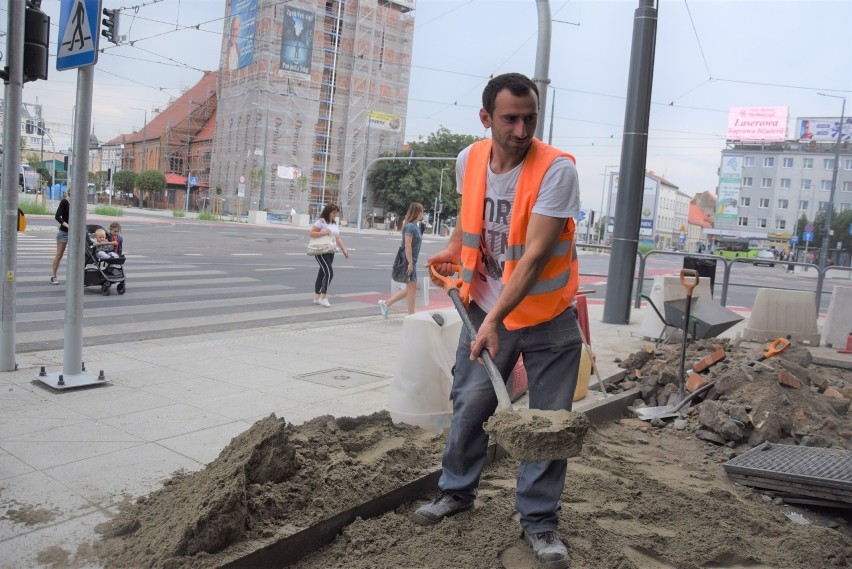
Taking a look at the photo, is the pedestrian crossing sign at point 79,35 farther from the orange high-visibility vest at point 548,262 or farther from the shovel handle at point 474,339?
the orange high-visibility vest at point 548,262

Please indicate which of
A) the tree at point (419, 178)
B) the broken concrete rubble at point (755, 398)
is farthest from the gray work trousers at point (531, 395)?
the tree at point (419, 178)

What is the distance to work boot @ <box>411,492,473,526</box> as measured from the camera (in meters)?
3.14

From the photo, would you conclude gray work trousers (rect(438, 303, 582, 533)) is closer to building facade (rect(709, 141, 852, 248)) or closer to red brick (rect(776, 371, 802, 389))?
red brick (rect(776, 371, 802, 389))

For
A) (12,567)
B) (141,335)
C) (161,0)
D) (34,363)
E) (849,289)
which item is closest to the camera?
(12,567)

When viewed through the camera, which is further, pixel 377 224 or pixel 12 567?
pixel 377 224

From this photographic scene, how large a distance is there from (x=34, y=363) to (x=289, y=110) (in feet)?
181

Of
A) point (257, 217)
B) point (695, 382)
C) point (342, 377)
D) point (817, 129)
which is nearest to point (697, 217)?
point (817, 129)

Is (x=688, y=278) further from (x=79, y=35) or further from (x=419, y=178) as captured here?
(x=419, y=178)

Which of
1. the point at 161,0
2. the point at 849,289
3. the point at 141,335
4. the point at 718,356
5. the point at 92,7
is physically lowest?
the point at 141,335

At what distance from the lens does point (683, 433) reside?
534 centimetres

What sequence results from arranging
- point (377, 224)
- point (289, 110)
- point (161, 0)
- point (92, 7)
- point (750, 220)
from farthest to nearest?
1. point (750, 220)
2. point (377, 224)
3. point (289, 110)
4. point (161, 0)
5. point (92, 7)

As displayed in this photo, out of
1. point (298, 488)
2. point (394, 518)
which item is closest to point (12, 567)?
point (298, 488)

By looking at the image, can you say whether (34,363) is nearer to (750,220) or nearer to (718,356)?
(718,356)

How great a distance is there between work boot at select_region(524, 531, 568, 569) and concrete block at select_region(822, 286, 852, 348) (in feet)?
29.1
